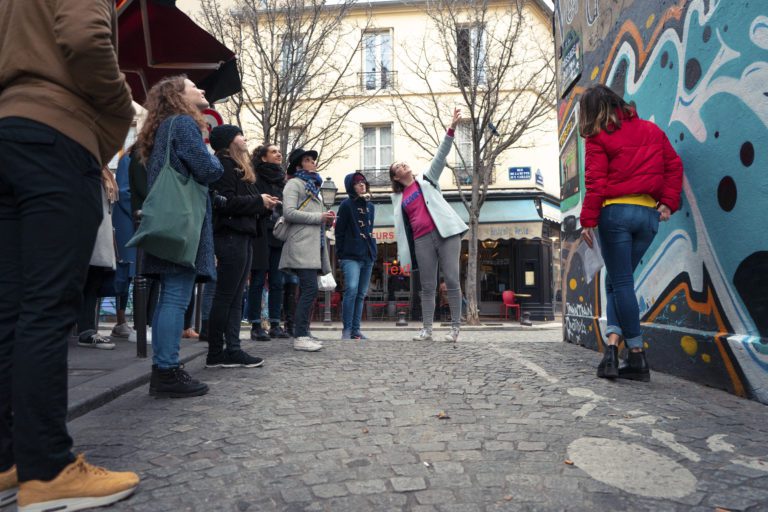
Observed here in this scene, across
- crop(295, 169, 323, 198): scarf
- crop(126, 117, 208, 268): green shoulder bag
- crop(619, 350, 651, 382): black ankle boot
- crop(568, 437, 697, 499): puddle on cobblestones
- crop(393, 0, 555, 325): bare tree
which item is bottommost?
crop(568, 437, 697, 499): puddle on cobblestones

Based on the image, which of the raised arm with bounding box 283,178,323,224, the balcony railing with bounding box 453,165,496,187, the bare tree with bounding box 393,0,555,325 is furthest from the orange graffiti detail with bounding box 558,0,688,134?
the balcony railing with bounding box 453,165,496,187

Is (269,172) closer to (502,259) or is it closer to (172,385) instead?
(172,385)

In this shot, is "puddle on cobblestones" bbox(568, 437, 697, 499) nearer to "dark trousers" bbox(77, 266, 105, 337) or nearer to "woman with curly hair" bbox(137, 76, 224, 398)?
"woman with curly hair" bbox(137, 76, 224, 398)

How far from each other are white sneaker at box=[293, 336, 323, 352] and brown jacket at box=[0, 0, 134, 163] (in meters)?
3.01

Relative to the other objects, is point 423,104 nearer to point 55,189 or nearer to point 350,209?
point 350,209

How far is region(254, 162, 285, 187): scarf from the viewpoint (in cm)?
559

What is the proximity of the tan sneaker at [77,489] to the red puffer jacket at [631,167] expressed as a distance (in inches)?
112

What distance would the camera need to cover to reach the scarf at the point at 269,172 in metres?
5.59

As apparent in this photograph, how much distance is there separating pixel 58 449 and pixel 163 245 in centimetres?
133

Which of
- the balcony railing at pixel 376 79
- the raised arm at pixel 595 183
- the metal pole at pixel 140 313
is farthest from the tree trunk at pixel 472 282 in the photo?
the raised arm at pixel 595 183

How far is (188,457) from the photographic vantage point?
6.75 ft

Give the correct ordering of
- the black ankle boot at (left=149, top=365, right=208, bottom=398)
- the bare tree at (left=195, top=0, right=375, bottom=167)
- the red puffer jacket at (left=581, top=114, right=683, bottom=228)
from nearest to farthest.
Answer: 1. the black ankle boot at (left=149, top=365, right=208, bottom=398)
2. the red puffer jacket at (left=581, top=114, right=683, bottom=228)
3. the bare tree at (left=195, top=0, right=375, bottom=167)

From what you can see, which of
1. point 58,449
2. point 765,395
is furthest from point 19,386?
point 765,395

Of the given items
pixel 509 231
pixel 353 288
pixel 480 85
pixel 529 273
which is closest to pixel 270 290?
pixel 353 288
